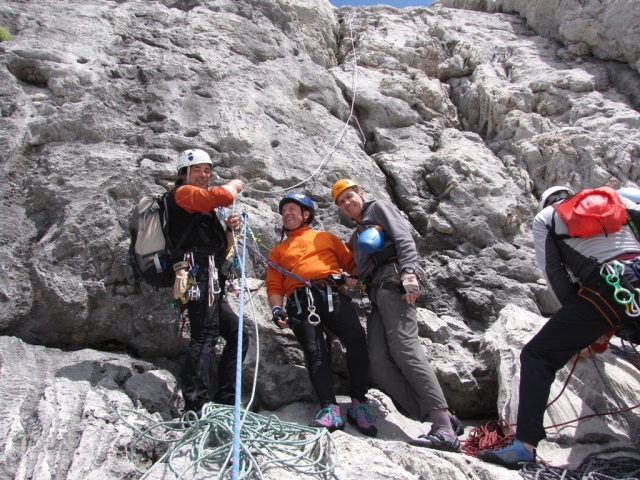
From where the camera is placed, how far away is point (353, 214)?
18.5 feet

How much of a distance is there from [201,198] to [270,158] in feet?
8.23

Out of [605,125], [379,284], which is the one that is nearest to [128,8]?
[379,284]

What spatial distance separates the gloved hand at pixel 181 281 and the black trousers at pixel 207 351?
0.18 m

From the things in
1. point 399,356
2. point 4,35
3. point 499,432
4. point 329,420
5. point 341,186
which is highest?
point 4,35

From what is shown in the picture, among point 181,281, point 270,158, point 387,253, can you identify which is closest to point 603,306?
point 387,253

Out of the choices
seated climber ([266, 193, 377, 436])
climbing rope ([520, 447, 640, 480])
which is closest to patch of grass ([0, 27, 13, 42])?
seated climber ([266, 193, 377, 436])

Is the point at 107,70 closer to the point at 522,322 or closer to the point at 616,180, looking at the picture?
the point at 522,322

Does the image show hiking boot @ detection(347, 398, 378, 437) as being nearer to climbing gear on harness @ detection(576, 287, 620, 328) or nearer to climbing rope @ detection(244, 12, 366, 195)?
climbing gear on harness @ detection(576, 287, 620, 328)

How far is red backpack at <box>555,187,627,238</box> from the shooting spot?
4215 mm

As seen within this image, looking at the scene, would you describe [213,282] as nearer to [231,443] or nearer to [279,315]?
[279,315]

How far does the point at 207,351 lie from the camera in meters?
4.50

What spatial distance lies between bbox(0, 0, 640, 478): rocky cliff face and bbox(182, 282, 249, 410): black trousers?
429 millimetres

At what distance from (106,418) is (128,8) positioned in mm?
7092

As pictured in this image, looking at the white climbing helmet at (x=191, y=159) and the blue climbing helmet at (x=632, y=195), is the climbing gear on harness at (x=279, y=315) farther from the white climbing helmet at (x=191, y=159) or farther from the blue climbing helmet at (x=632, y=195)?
the blue climbing helmet at (x=632, y=195)
